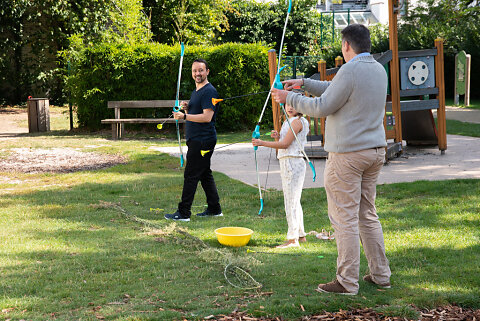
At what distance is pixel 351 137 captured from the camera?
3.53 meters

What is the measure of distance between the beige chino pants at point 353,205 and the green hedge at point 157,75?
10716 millimetres

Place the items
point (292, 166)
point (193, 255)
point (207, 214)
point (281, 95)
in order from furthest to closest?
point (207, 214), point (292, 166), point (193, 255), point (281, 95)

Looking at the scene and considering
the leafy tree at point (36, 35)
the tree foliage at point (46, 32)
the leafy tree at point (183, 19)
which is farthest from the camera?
the leafy tree at point (183, 19)

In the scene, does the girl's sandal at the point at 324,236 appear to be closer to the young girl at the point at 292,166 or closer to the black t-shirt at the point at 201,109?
the young girl at the point at 292,166

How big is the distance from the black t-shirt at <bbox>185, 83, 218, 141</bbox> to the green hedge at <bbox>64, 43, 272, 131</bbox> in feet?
27.2

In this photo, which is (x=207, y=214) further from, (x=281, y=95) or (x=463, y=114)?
(x=463, y=114)

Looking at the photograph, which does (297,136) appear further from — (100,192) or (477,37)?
(477,37)

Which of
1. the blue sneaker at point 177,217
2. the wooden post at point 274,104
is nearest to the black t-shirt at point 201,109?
the blue sneaker at point 177,217

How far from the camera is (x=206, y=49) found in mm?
14516

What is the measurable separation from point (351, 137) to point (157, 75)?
452 inches

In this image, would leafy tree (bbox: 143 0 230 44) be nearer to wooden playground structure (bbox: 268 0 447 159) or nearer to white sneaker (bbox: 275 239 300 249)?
wooden playground structure (bbox: 268 0 447 159)

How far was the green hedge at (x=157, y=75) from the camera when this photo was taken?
46.7 feet

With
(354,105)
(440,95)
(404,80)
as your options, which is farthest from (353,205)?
(440,95)

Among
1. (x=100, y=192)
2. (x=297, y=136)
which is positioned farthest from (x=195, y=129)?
(x=100, y=192)
